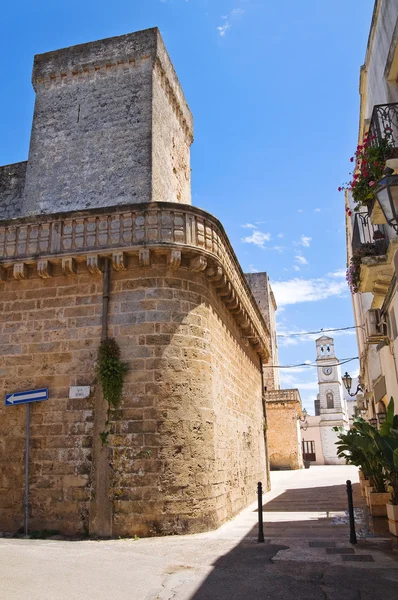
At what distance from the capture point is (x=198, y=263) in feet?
26.8

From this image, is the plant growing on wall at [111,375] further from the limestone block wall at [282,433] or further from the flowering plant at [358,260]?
the limestone block wall at [282,433]

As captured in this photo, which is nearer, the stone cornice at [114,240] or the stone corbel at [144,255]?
the stone corbel at [144,255]

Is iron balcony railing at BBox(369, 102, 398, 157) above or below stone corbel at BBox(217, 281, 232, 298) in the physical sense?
above

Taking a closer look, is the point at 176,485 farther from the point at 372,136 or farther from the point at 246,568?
the point at 372,136

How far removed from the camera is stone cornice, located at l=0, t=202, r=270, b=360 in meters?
7.91

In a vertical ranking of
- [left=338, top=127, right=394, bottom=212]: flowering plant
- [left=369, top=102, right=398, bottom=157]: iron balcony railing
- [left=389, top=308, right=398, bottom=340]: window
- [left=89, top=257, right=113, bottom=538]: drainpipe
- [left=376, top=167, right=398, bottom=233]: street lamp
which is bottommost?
[left=89, top=257, right=113, bottom=538]: drainpipe

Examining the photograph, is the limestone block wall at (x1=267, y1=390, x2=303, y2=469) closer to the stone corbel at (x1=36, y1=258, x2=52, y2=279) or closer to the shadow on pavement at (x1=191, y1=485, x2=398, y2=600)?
the stone corbel at (x1=36, y1=258, x2=52, y2=279)

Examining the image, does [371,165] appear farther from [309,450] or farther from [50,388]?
[309,450]

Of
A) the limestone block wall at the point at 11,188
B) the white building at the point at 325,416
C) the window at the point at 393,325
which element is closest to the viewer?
the window at the point at 393,325

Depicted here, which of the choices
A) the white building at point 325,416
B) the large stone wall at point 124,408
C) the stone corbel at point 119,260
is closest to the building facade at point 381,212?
the large stone wall at point 124,408

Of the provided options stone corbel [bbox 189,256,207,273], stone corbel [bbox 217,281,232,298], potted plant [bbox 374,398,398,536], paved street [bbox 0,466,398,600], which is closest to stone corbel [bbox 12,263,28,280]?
stone corbel [bbox 189,256,207,273]

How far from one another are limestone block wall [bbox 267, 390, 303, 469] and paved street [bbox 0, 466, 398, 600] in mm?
21536

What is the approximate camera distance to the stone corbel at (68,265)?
26.5ft

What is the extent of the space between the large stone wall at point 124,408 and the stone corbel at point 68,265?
111 millimetres
